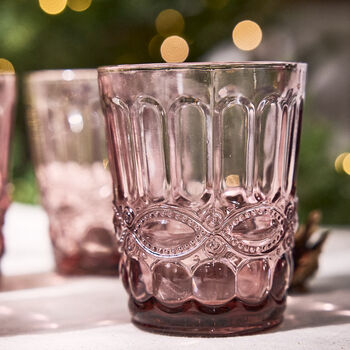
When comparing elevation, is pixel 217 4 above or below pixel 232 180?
above

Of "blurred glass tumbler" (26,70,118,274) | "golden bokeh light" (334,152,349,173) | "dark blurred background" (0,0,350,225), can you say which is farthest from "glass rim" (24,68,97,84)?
"golden bokeh light" (334,152,349,173)

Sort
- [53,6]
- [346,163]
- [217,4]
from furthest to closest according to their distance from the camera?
[346,163]
[217,4]
[53,6]

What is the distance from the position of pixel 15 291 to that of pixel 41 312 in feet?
0.27

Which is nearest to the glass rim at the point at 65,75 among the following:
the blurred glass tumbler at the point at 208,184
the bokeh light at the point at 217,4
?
the blurred glass tumbler at the point at 208,184

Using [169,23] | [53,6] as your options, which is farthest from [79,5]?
[169,23]

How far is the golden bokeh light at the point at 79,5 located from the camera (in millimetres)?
1224

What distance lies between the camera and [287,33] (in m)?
1.56

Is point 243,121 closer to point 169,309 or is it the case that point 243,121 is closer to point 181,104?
point 181,104

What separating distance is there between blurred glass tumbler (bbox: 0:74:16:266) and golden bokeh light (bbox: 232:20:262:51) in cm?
89

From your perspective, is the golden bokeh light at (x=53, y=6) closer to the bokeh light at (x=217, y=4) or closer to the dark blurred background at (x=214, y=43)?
the dark blurred background at (x=214, y=43)

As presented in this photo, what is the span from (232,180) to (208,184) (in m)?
0.02

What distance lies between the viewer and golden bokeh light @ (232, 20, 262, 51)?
143 cm

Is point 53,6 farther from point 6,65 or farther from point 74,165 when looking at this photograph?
point 74,165

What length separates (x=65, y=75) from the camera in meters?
0.67
